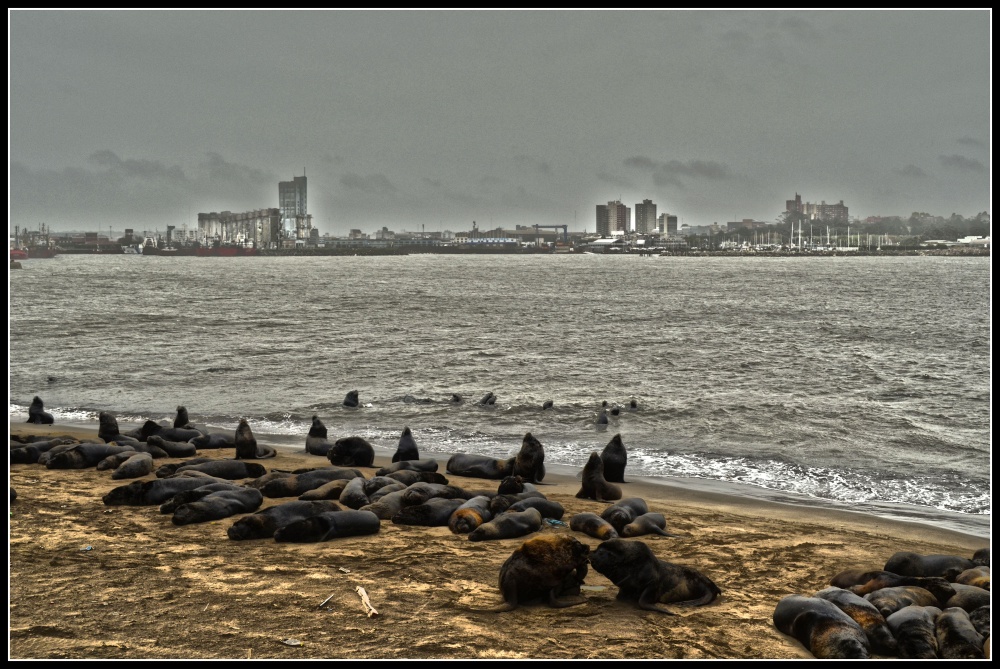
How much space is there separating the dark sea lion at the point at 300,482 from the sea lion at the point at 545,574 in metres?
3.98

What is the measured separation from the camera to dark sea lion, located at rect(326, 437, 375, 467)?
1202 cm

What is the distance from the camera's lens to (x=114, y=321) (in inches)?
1588

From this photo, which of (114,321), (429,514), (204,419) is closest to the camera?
(429,514)

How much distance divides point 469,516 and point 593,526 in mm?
1210

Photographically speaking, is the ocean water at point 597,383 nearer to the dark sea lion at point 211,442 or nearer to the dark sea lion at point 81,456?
the dark sea lion at point 211,442

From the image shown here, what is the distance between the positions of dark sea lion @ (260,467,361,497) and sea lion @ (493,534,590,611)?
157 inches

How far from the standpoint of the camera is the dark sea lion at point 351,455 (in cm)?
1202

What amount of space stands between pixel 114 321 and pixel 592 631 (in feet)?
129

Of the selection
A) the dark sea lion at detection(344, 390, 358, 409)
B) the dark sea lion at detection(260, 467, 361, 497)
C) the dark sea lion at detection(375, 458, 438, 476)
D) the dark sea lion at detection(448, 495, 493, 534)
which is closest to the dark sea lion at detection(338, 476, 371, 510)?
the dark sea lion at detection(260, 467, 361, 497)

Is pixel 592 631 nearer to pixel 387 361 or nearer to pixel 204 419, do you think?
pixel 204 419

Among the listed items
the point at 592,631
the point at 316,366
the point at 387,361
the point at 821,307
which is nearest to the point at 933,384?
the point at 387,361

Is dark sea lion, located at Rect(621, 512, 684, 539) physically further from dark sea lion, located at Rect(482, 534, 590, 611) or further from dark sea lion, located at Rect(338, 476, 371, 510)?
dark sea lion, located at Rect(338, 476, 371, 510)

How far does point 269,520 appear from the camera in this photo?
8.14 m

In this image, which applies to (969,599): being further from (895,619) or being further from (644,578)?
(644,578)
